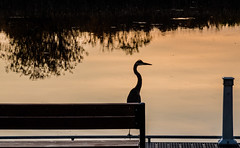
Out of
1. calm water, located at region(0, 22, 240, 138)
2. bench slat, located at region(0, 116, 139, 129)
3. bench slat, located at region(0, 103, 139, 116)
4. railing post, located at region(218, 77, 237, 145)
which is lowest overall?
calm water, located at region(0, 22, 240, 138)

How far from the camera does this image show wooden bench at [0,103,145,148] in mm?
7258

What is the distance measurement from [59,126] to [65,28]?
1097 inches

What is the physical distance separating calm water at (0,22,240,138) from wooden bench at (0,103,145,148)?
5.77m

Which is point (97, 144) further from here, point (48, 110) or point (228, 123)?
point (228, 123)

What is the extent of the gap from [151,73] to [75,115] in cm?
1593

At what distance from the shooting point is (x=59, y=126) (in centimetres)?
734

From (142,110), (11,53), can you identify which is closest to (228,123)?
(142,110)

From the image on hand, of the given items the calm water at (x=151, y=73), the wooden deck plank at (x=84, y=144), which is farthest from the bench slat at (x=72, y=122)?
the calm water at (x=151, y=73)

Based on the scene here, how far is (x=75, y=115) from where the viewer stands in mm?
7281

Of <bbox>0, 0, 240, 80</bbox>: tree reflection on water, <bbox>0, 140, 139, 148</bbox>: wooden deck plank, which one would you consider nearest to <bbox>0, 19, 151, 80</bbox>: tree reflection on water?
<bbox>0, 0, 240, 80</bbox>: tree reflection on water

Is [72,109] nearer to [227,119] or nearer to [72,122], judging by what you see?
[72,122]

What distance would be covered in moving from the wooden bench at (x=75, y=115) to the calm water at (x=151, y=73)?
577 cm

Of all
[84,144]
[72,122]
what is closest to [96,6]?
[84,144]

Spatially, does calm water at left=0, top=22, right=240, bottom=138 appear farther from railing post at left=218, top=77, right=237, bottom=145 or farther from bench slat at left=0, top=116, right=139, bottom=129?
bench slat at left=0, top=116, right=139, bottom=129
